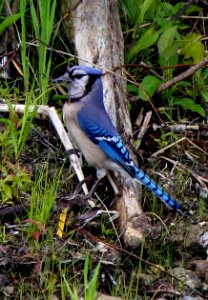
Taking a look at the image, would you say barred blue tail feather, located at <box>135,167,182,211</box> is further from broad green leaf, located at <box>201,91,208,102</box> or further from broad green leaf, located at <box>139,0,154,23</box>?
broad green leaf, located at <box>139,0,154,23</box>

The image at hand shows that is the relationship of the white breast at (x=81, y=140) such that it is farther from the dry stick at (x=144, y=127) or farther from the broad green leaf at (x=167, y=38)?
the broad green leaf at (x=167, y=38)

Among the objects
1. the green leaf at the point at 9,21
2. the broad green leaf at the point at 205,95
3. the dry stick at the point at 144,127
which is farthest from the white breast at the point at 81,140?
the broad green leaf at the point at 205,95

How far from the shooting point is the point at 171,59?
543 cm

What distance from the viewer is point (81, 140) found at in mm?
4852

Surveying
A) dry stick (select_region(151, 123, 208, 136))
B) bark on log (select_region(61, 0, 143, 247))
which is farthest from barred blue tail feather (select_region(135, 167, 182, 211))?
dry stick (select_region(151, 123, 208, 136))

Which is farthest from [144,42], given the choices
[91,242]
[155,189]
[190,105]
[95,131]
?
[91,242]

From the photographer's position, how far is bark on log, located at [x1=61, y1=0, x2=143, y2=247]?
5.00 m

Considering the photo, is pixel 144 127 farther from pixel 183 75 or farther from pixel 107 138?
pixel 107 138

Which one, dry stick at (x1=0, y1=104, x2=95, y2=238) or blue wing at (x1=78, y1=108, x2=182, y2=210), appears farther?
dry stick at (x1=0, y1=104, x2=95, y2=238)

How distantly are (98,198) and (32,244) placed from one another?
544 millimetres

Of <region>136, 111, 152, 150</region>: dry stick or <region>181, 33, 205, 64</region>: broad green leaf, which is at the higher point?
<region>181, 33, 205, 64</region>: broad green leaf

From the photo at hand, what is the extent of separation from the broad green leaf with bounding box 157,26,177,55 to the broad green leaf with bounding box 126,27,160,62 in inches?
5.4

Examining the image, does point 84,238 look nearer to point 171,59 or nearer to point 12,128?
point 12,128

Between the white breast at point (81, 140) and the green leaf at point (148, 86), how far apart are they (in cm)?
47
